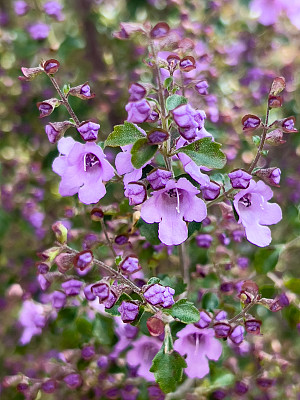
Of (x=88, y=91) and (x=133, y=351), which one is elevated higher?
(x=88, y=91)

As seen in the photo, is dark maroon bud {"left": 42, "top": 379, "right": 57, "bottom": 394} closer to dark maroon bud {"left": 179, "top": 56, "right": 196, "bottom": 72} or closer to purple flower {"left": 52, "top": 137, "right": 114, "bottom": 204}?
purple flower {"left": 52, "top": 137, "right": 114, "bottom": 204}

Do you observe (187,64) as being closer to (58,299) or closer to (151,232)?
(151,232)

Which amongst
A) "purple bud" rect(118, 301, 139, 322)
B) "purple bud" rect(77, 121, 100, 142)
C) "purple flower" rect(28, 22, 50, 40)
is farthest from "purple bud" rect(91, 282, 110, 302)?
"purple flower" rect(28, 22, 50, 40)

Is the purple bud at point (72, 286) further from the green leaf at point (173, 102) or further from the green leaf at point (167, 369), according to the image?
the green leaf at point (173, 102)

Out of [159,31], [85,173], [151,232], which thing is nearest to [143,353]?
[151,232]

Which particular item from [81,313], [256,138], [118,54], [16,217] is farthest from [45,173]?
[256,138]

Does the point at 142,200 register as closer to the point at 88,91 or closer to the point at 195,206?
the point at 195,206
